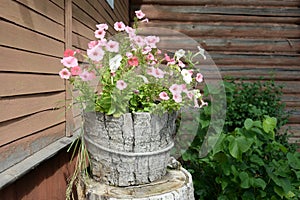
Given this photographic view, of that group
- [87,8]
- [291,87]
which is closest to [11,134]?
[87,8]

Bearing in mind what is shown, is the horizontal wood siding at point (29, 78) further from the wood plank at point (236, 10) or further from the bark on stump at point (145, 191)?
the wood plank at point (236, 10)

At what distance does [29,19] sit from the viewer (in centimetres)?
134

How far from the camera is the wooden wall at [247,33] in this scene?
4.31 metres

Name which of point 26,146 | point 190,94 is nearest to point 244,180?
point 190,94

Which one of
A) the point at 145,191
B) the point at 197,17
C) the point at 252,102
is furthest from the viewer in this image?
the point at 197,17

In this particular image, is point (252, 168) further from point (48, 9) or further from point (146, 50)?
point (48, 9)

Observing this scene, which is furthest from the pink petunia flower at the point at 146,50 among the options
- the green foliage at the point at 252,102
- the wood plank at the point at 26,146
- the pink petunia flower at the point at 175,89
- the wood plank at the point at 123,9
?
the wood plank at the point at 123,9

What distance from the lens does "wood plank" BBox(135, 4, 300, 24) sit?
169 inches

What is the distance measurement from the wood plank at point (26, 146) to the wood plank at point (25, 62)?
271 mm

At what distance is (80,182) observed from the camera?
1443 millimetres

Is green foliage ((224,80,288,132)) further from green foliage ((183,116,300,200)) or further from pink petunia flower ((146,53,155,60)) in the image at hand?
pink petunia flower ((146,53,155,60))

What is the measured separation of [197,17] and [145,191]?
3.39 meters

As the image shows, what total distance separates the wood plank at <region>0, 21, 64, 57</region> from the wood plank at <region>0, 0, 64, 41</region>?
0.02 metres

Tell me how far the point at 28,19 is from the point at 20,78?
9.8 inches
